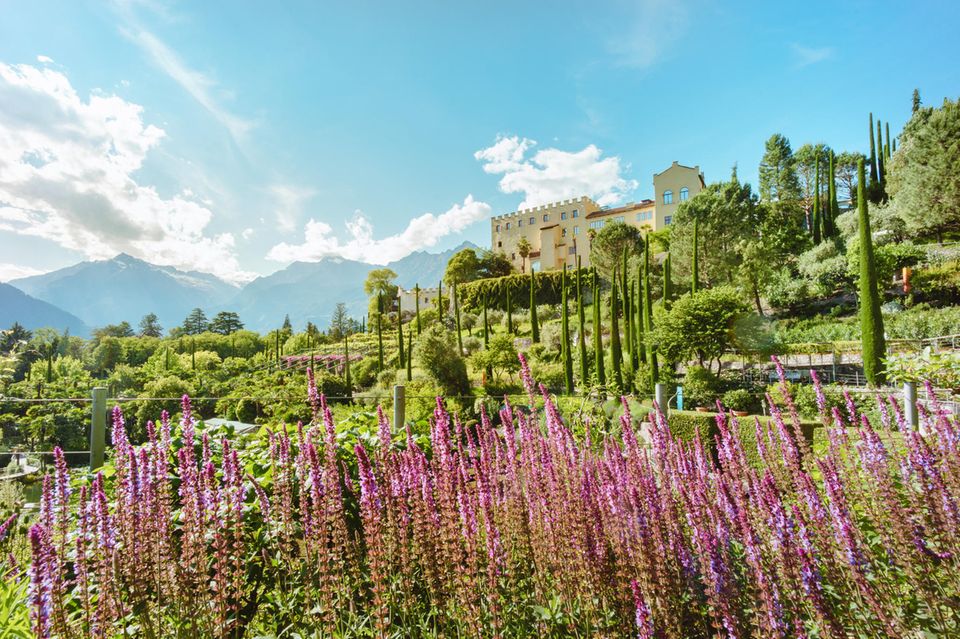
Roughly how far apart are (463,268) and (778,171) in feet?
89.2

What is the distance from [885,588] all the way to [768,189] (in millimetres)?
43750

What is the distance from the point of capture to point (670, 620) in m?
1.60

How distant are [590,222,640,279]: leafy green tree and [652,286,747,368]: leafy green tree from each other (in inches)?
632

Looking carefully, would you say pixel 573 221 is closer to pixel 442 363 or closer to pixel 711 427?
pixel 442 363

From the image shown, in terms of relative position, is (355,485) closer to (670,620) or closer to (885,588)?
(670,620)

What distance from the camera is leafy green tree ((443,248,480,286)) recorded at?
4088 cm

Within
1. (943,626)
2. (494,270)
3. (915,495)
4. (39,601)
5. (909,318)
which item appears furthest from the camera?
(494,270)

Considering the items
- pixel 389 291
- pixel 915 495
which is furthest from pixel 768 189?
pixel 915 495

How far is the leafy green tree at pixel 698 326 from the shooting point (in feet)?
46.2

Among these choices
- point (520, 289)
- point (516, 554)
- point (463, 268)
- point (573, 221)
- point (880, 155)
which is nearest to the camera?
point (516, 554)

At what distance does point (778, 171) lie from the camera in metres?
36.6

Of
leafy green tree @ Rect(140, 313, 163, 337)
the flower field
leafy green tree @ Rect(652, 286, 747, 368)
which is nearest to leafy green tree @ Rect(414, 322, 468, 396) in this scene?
leafy green tree @ Rect(652, 286, 747, 368)

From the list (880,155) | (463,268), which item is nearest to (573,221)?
(463,268)

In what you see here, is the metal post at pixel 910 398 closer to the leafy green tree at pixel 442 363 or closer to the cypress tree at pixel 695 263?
the leafy green tree at pixel 442 363
